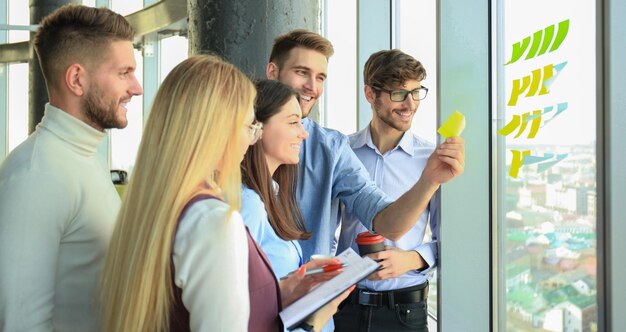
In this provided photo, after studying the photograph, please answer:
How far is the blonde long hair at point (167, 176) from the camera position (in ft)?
4.76

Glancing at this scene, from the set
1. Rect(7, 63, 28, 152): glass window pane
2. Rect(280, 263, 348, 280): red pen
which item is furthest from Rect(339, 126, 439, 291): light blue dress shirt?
Rect(7, 63, 28, 152): glass window pane

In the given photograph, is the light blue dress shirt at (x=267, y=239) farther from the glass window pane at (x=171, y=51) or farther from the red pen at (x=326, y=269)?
the glass window pane at (x=171, y=51)

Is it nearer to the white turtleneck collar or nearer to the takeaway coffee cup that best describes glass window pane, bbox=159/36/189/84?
the takeaway coffee cup

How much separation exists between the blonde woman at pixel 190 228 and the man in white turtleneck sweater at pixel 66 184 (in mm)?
202

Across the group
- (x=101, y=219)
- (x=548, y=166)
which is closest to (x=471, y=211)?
(x=548, y=166)

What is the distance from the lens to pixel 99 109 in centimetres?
192

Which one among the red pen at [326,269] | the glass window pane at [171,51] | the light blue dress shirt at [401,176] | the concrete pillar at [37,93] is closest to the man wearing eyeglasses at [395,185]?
the light blue dress shirt at [401,176]

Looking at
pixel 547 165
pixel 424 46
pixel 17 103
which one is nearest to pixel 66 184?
pixel 547 165

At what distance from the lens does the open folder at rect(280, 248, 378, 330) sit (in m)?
1.56

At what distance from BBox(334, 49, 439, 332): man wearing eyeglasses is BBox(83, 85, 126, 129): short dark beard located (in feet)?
3.61

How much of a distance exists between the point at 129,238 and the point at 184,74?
395mm

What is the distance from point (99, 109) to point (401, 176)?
1.40 m

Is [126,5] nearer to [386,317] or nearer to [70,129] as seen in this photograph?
[386,317]

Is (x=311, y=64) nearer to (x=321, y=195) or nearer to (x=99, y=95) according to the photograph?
(x=321, y=195)
